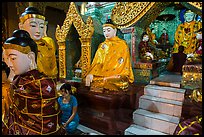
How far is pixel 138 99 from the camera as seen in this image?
232cm

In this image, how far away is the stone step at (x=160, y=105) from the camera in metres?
2.01

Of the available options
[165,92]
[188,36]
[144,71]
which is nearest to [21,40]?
[165,92]

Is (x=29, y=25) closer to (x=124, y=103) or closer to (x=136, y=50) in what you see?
(x=124, y=103)

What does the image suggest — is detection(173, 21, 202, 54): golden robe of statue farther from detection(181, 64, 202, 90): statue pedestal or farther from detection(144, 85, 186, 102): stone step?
detection(144, 85, 186, 102): stone step

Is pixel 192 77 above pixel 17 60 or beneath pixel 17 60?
beneath

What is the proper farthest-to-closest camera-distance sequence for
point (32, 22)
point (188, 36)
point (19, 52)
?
point (188, 36), point (32, 22), point (19, 52)

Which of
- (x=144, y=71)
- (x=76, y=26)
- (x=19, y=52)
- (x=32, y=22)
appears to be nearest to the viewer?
(x=19, y=52)

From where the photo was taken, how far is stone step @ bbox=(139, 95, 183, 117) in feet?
6.59

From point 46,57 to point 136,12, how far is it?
1.77 meters

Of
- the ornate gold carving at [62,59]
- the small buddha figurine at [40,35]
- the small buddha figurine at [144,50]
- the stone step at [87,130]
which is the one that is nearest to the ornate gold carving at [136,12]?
the small buddha figurine at [144,50]

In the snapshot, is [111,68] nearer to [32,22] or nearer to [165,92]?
[165,92]

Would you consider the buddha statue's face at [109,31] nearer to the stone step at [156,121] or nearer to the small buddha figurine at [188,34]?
the stone step at [156,121]

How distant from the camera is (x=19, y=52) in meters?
1.17

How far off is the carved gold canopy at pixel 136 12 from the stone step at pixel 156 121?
166 centimetres
